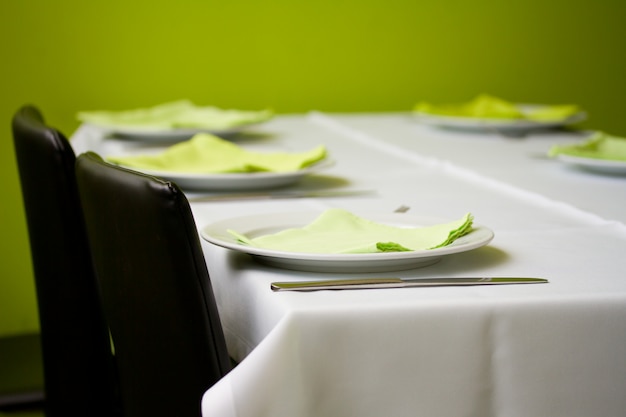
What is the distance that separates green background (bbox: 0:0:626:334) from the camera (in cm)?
280

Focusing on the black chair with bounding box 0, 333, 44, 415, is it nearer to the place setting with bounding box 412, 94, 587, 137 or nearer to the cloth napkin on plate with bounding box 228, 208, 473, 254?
the cloth napkin on plate with bounding box 228, 208, 473, 254

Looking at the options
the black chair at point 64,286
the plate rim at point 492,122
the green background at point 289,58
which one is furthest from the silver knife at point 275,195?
the green background at point 289,58

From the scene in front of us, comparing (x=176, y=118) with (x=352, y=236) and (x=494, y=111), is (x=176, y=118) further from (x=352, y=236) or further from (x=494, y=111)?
(x=352, y=236)

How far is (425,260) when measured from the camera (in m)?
0.88

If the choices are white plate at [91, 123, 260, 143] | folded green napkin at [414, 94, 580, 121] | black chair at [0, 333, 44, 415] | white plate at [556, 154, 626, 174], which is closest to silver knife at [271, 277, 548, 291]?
white plate at [556, 154, 626, 174]

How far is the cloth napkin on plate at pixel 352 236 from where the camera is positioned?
2.91 ft

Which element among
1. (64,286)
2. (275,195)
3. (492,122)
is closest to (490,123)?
(492,122)

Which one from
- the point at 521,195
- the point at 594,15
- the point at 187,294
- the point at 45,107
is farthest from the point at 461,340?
the point at 594,15

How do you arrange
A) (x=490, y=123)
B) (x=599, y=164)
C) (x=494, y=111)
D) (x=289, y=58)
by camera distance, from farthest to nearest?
(x=289, y=58) < (x=494, y=111) < (x=490, y=123) < (x=599, y=164)

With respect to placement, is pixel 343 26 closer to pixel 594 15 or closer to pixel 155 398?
pixel 594 15

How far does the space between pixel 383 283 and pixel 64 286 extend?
778mm

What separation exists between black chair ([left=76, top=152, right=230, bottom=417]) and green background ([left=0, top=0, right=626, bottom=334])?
1953mm

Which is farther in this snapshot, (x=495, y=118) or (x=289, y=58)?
(x=289, y=58)

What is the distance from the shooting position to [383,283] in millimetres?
795
